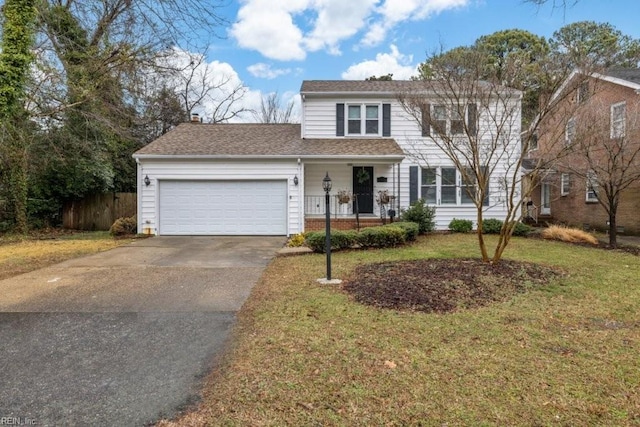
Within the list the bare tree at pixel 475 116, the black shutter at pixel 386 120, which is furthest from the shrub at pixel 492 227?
the bare tree at pixel 475 116

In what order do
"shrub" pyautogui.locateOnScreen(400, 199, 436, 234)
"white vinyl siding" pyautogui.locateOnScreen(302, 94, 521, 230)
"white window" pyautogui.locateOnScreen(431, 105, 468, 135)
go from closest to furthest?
"white window" pyautogui.locateOnScreen(431, 105, 468, 135) → "shrub" pyautogui.locateOnScreen(400, 199, 436, 234) → "white vinyl siding" pyautogui.locateOnScreen(302, 94, 521, 230)

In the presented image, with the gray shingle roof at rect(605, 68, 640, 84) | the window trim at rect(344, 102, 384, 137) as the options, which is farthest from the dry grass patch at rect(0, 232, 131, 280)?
the gray shingle roof at rect(605, 68, 640, 84)

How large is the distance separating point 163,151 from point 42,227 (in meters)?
7.40

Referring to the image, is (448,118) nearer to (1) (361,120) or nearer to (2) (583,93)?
(2) (583,93)

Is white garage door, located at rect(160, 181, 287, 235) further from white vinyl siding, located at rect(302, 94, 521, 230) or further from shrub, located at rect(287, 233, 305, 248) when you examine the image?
shrub, located at rect(287, 233, 305, 248)

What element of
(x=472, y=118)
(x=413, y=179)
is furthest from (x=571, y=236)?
(x=472, y=118)

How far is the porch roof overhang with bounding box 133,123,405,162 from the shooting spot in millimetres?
12805

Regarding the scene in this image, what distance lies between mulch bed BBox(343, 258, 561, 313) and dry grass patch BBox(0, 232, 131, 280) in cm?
669

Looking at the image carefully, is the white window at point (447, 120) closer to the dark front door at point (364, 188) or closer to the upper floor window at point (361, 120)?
the dark front door at point (364, 188)

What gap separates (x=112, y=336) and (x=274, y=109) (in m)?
28.4

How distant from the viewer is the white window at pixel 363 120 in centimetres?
1434

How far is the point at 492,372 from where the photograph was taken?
3109 mm

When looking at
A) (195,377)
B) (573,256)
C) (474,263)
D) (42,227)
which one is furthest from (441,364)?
(42,227)

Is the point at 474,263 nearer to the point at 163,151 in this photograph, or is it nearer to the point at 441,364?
the point at 441,364
